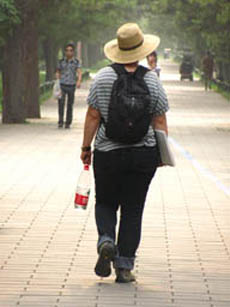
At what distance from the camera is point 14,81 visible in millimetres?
28047

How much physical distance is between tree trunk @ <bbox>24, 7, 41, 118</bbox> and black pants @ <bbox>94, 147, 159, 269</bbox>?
22.6 meters

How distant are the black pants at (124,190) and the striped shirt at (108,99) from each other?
0.05m

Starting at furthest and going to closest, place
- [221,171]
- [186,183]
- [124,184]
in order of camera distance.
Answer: [221,171] < [186,183] < [124,184]

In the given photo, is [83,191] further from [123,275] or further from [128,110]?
[128,110]

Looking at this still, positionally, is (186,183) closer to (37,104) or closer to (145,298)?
(145,298)

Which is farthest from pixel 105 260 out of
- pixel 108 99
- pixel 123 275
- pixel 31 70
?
pixel 31 70

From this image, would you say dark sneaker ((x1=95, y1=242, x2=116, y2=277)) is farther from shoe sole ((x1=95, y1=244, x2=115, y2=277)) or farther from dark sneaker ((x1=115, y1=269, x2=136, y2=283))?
dark sneaker ((x1=115, y1=269, x2=136, y2=283))

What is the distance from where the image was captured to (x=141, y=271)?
8.47 meters

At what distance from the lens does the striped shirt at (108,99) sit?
306 inches

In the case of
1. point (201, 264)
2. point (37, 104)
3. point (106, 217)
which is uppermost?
point (106, 217)

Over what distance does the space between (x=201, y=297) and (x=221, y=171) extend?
29.3ft

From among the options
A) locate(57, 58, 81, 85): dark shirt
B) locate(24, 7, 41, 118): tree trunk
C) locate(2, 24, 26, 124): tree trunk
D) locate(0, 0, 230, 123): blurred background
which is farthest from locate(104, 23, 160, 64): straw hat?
locate(24, 7, 41, 118): tree trunk

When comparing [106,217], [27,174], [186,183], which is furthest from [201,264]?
[27,174]

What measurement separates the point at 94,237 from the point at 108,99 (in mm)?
2544
